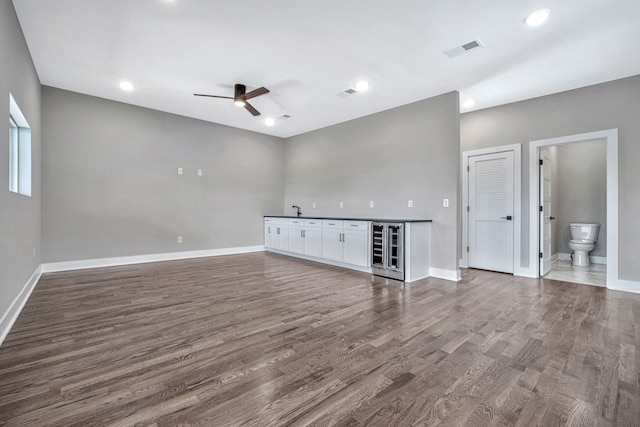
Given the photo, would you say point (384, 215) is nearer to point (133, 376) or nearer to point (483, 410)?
point (483, 410)

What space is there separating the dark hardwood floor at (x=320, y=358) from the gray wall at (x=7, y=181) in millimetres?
400

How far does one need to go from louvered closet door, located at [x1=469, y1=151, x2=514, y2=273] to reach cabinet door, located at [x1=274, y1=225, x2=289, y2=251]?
351 cm

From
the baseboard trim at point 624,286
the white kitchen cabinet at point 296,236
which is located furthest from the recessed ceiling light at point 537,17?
the white kitchen cabinet at point 296,236

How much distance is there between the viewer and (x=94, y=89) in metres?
4.48

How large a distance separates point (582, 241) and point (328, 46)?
563 cm

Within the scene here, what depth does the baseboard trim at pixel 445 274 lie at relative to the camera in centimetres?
422

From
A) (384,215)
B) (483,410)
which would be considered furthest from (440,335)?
(384,215)

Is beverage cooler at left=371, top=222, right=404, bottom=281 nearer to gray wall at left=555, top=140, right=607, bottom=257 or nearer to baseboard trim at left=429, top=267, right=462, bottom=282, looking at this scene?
baseboard trim at left=429, top=267, right=462, bottom=282

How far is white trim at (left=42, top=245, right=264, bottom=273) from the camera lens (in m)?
4.52

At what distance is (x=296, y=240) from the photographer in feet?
19.5

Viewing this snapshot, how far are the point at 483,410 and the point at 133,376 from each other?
195cm

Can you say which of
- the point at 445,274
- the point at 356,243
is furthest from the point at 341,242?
the point at 445,274

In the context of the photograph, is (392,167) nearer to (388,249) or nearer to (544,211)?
(388,249)

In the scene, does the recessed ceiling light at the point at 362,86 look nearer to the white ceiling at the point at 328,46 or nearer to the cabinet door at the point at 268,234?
the white ceiling at the point at 328,46
